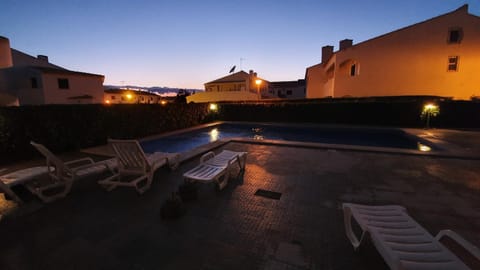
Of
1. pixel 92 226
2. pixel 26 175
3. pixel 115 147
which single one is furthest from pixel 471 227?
pixel 26 175

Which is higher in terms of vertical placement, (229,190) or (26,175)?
(26,175)

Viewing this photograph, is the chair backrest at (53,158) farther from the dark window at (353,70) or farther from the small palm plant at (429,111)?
the dark window at (353,70)

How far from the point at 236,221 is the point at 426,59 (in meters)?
20.5

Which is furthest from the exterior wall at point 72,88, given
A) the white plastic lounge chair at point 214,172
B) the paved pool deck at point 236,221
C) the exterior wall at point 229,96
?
the white plastic lounge chair at point 214,172

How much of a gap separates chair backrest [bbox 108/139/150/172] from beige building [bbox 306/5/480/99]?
62.8 ft

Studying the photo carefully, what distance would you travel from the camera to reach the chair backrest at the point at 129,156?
12.0 ft

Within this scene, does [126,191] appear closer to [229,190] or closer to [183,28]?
[229,190]

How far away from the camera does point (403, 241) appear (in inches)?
72.6

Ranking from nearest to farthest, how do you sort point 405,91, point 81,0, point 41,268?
1. point 41,268
2. point 81,0
3. point 405,91

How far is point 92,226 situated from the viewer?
2646 millimetres

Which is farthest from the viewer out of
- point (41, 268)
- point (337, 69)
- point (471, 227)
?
point (337, 69)

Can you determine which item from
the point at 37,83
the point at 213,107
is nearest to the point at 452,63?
the point at 213,107

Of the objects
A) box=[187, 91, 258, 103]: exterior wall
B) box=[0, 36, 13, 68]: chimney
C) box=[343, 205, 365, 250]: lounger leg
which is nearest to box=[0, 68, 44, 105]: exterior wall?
box=[0, 36, 13, 68]: chimney

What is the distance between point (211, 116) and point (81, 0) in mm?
10299
